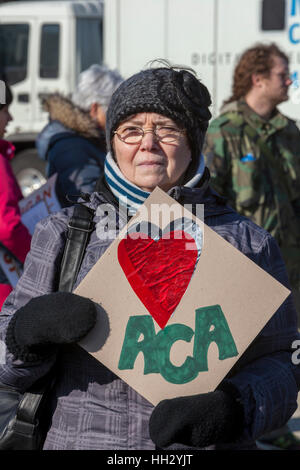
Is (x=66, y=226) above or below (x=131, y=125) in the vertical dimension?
below

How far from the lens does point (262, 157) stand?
4.16 m

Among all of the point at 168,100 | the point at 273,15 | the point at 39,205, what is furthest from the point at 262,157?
the point at 273,15

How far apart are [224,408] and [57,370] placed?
0.43 m

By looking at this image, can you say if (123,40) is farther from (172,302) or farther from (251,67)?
(172,302)

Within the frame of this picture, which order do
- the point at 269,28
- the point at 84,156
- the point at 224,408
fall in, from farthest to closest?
1. the point at 269,28
2. the point at 84,156
3. the point at 224,408

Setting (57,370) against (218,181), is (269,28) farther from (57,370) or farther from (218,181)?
(57,370)

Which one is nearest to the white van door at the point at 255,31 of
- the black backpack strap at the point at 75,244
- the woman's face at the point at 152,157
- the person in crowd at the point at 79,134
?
the person in crowd at the point at 79,134

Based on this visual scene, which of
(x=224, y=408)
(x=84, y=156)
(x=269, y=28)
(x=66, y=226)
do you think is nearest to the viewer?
(x=224, y=408)

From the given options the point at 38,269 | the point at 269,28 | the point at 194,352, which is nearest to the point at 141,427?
the point at 194,352

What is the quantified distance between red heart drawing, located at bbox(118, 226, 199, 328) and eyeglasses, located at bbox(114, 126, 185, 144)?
11.0 inches

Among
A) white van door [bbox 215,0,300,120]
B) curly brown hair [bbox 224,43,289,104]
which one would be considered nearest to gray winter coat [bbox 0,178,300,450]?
curly brown hair [bbox 224,43,289,104]

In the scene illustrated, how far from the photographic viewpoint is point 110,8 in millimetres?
8078

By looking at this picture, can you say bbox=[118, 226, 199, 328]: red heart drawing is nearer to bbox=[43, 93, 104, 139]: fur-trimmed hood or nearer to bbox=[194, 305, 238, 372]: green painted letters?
bbox=[194, 305, 238, 372]: green painted letters

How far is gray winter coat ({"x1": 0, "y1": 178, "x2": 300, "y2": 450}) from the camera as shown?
69.6 inches
